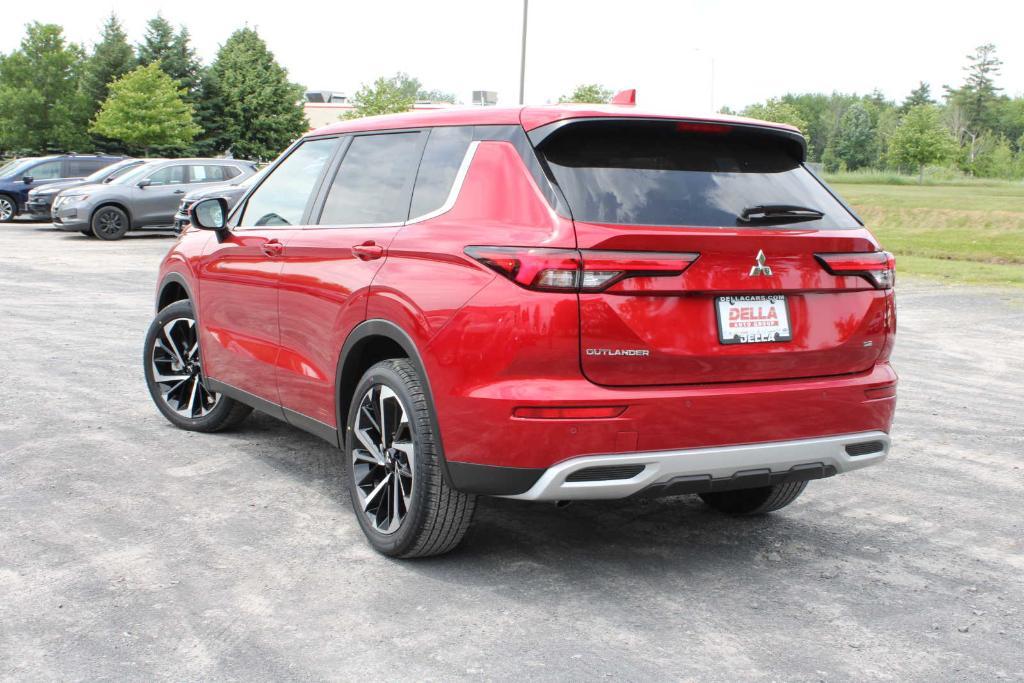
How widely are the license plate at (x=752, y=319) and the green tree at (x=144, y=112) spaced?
5136 centimetres

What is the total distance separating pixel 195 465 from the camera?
19.0ft

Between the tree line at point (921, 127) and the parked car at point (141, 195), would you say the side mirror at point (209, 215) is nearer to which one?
the parked car at point (141, 195)

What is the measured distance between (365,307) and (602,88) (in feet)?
226

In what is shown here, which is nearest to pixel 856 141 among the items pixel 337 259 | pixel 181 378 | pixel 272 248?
pixel 181 378

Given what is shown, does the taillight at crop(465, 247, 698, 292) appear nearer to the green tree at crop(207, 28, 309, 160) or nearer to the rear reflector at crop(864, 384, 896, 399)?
the rear reflector at crop(864, 384, 896, 399)

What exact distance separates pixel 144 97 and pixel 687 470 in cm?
5262

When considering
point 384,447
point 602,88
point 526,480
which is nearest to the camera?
point 526,480

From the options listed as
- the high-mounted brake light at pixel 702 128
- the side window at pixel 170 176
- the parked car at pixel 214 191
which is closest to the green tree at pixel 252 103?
the side window at pixel 170 176

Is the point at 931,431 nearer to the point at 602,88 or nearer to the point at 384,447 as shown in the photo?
the point at 384,447

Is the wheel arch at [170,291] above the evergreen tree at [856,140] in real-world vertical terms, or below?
below

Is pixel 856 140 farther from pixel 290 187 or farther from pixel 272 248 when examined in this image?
pixel 272 248

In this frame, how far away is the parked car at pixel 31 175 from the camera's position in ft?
92.8

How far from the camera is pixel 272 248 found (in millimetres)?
5336

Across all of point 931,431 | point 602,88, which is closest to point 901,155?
point 602,88
